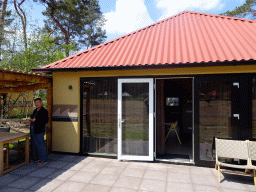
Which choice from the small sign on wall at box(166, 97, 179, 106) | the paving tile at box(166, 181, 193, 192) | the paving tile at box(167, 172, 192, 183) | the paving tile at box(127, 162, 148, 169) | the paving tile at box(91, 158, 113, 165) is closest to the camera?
the paving tile at box(166, 181, 193, 192)

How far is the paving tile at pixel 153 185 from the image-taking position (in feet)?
12.3

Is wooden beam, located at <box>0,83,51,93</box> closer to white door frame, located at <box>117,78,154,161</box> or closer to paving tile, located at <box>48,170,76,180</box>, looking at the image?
white door frame, located at <box>117,78,154,161</box>

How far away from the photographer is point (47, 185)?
3.91 m

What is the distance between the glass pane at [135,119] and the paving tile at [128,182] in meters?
1.19

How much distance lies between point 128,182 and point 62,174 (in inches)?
64.7

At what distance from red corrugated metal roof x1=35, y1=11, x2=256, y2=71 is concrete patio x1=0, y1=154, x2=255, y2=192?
278cm

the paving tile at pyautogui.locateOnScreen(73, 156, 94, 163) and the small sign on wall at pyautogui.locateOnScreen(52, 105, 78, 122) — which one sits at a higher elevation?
the small sign on wall at pyautogui.locateOnScreen(52, 105, 78, 122)

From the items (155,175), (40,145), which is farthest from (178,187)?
(40,145)

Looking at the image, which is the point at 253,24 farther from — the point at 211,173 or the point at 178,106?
the point at 211,173

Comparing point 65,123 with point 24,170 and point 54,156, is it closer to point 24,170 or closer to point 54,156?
point 54,156

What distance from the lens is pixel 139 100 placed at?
5.32 metres

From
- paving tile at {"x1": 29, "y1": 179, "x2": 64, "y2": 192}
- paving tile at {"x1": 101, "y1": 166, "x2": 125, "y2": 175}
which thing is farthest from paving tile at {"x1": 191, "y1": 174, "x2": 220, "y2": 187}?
paving tile at {"x1": 29, "y1": 179, "x2": 64, "y2": 192}

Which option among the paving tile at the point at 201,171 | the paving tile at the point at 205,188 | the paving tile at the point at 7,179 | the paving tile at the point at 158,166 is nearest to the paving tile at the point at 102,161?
the paving tile at the point at 158,166

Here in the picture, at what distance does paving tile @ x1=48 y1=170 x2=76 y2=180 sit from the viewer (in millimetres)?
4293
